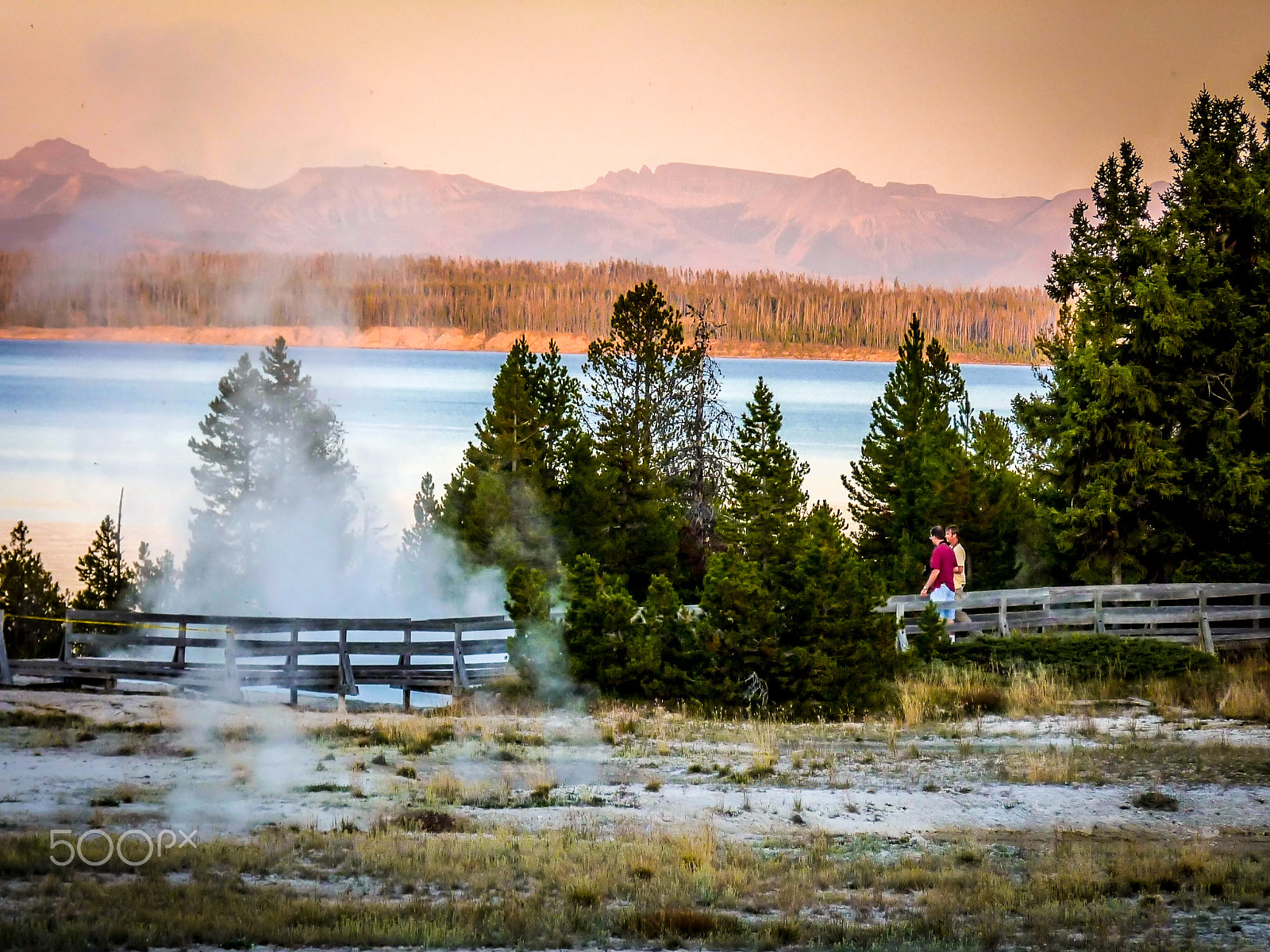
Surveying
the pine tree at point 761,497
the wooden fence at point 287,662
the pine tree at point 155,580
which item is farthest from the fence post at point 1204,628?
the pine tree at point 155,580

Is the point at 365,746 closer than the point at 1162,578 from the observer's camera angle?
Yes

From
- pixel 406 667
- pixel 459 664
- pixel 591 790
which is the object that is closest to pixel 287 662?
pixel 406 667

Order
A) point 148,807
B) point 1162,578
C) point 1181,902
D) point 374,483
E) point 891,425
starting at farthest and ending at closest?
point 374,483 → point 891,425 → point 1162,578 → point 148,807 → point 1181,902

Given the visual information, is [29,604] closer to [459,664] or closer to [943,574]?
[459,664]

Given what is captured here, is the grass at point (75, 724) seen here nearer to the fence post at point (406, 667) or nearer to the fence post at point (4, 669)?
the fence post at point (4, 669)

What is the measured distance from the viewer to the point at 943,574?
22.2 metres

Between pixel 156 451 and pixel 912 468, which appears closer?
pixel 912 468

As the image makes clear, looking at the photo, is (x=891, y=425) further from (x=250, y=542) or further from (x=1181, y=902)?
(x=250, y=542)

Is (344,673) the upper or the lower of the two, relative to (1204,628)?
lower

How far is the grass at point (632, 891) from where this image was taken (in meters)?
8.78

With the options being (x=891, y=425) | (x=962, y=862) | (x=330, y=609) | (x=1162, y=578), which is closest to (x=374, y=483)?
(x=330, y=609)

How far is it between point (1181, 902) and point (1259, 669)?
1268cm

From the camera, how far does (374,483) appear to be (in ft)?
349

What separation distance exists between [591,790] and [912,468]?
23.6 meters
